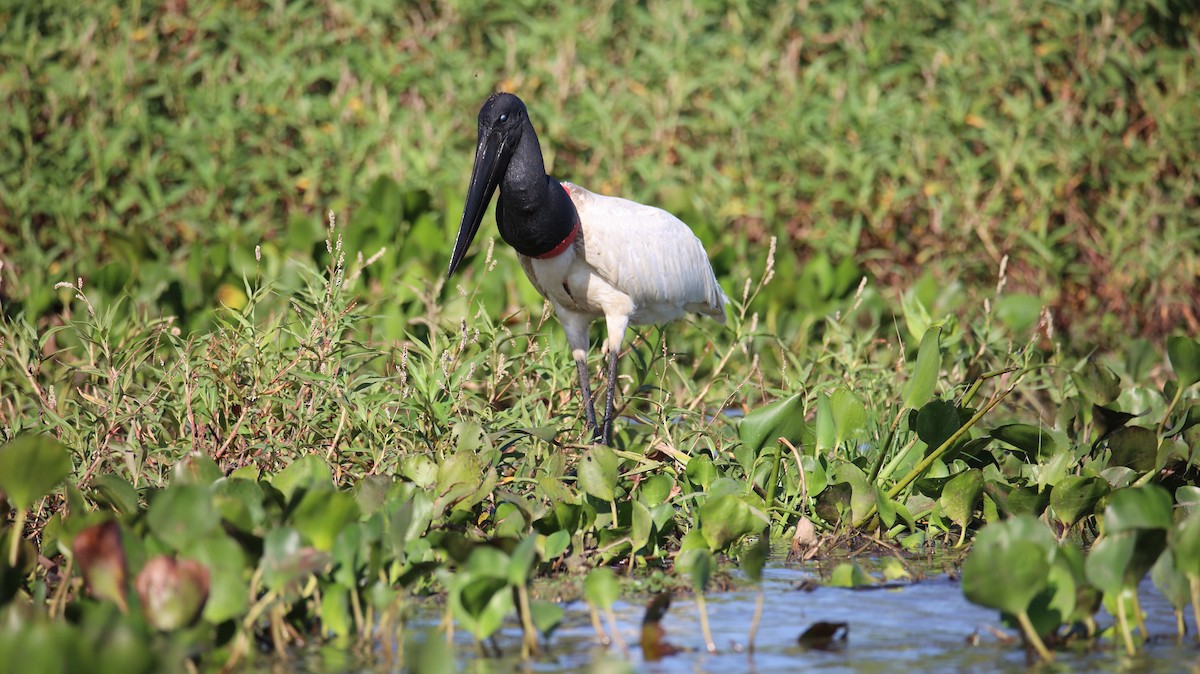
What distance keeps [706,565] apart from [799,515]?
40.7 inches

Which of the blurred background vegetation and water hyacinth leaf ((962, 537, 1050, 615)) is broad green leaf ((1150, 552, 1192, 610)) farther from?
the blurred background vegetation

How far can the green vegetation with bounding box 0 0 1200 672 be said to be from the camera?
9.50ft

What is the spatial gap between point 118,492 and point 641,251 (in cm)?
201

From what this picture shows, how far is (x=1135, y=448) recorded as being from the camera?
3896mm

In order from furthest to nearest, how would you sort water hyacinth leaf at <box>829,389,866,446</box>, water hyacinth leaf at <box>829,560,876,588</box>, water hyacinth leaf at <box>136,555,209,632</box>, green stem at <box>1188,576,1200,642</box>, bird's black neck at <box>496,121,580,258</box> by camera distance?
1. bird's black neck at <box>496,121,580,258</box>
2. water hyacinth leaf at <box>829,389,866,446</box>
3. water hyacinth leaf at <box>829,560,876,588</box>
4. green stem at <box>1188,576,1200,642</box>
5. water hyacinth leaf at <box>136,555,209,632</box>

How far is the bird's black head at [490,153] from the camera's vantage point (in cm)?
449

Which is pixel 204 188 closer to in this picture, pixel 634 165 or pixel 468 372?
pixel 634 165

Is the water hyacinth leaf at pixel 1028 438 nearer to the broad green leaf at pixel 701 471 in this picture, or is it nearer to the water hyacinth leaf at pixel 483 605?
the broad green leaf at pixel 701 471

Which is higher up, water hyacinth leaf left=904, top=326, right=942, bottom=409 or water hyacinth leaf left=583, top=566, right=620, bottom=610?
water hyacinth leaf left=904, top=326, right=942, bottom=409

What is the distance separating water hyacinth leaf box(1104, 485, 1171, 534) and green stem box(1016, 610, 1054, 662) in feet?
0.88

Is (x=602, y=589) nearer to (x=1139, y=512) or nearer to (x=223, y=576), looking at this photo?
(x=223, y=576)

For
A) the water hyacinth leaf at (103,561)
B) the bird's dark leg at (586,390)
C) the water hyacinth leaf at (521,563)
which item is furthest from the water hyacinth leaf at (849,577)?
the water hyacinth leaf at (103,561)

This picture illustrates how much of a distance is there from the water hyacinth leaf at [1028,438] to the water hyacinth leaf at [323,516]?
6.31ft

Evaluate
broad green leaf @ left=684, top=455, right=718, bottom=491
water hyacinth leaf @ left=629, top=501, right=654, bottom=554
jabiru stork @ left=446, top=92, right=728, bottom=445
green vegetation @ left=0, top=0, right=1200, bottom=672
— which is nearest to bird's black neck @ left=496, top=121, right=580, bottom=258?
jabiru stork @ left=446, top=92, right=728, bottom=445
